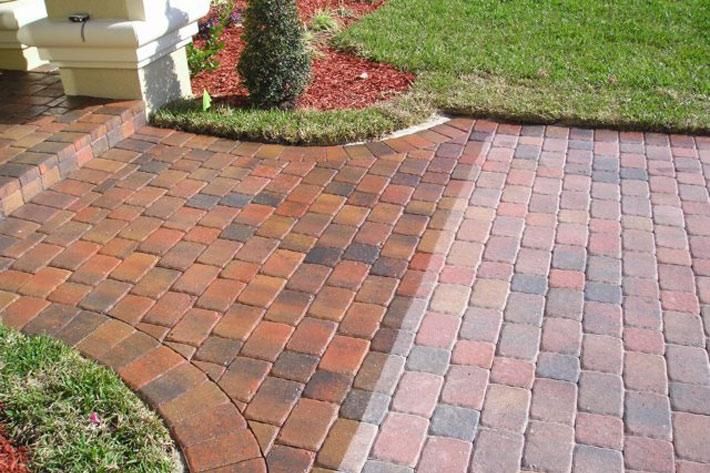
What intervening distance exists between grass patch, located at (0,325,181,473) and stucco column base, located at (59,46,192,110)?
2393mm

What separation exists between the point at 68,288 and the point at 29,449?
3.38 feet

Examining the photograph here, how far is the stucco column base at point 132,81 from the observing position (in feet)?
15.7

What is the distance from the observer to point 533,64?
19.1ft

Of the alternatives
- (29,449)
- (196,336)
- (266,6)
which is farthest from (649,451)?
(266,6)

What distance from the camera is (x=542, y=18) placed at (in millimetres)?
7008

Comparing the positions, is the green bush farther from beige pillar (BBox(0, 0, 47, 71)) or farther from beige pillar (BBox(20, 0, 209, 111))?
beige pillar (BBox(0, 0, 47, 71))

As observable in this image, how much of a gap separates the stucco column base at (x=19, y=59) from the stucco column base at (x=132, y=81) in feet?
1.83

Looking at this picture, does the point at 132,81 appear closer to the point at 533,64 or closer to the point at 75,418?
the point at 75,418

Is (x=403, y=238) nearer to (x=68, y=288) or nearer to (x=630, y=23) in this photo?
(x=68, y=288)

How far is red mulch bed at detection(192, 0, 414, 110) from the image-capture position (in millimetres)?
5293

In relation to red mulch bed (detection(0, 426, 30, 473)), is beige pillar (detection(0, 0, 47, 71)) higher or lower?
higher

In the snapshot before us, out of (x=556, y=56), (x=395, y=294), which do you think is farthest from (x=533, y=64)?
(x=395, y=294)

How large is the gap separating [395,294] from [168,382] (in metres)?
1.00

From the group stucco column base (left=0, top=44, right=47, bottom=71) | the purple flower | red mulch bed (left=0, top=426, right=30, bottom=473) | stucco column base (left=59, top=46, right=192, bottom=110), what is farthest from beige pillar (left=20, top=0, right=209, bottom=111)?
red mulch bed (left=0, top=426, right=30, bottom=473)
